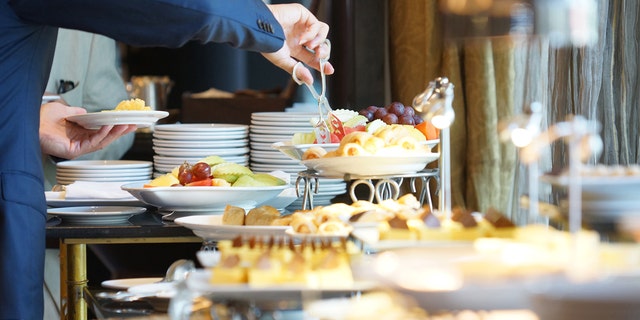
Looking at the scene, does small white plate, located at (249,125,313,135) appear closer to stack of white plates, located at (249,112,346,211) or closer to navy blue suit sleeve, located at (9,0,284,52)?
stack of white plates, located at (249,112,346,211)

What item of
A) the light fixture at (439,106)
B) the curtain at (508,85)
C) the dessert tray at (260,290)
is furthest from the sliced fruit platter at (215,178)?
the dessert tray at (260,290)

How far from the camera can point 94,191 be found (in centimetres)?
307

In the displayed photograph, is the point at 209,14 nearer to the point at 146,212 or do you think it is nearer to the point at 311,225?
the point at 311,225

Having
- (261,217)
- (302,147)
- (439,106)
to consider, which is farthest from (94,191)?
(439,106)

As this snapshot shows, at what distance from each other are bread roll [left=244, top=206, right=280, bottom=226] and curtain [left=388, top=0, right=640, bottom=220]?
0.63 metres

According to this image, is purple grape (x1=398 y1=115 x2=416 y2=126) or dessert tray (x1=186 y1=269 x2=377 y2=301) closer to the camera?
dessert tray (x1=186 y1=269 x2=377 y2=301)

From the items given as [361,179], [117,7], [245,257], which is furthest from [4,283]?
[245,257]

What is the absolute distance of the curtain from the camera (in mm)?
2982

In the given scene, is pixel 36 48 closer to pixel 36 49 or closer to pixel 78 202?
pixel 36 49

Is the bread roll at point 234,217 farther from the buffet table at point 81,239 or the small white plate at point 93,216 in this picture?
the small white plate at point 93,216

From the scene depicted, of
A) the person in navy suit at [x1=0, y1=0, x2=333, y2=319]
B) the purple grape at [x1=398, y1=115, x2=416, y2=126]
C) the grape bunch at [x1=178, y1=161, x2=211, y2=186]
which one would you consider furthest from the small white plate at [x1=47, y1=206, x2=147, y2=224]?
the purple grape at [x1=398, y1=115, x2=416, y2=126]

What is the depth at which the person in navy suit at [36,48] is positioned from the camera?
6.52 feet

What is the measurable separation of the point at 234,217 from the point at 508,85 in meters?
2.17

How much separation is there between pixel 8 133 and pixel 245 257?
985 mm
